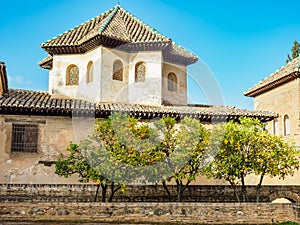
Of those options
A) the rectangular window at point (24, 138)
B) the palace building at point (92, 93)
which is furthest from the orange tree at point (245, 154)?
the rectangular window at point (24, 138)

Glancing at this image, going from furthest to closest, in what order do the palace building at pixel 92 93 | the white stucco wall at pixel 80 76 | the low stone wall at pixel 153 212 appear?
the white stucco wall at pixel 80 76, the palace building at pixel 92 93, the low stone wall at pixel 153 212

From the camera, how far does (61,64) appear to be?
788 inches

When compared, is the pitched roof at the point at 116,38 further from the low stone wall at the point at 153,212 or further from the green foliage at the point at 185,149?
the low stone wall at the point at 153,212

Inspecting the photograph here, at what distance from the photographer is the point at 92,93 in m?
18.9

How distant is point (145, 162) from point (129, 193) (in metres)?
2.00

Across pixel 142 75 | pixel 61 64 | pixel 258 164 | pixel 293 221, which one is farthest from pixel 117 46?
pixel 293 221

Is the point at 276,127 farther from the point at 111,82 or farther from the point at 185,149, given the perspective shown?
the point at 185,149

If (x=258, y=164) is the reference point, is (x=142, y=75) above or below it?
above

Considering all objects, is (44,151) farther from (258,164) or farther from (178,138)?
(258,164)

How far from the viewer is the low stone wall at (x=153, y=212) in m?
10.9

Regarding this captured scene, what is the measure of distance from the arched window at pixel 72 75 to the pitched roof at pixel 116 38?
0.85 m

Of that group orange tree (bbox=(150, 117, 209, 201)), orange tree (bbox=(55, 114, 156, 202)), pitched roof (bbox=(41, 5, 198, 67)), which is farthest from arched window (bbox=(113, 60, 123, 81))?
orange tree (bbox=(150, 117, 209, 201))

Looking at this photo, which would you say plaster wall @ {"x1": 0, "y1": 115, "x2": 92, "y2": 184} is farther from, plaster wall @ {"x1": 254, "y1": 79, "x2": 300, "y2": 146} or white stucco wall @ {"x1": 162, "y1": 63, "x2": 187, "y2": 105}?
plaster wall @ {"x1": 254, "y1": 79, "x2": 300, "y2": 146}

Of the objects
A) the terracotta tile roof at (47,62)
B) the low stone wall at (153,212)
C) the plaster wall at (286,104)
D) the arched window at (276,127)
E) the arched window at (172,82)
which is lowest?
the low stone wall at (153,212)
